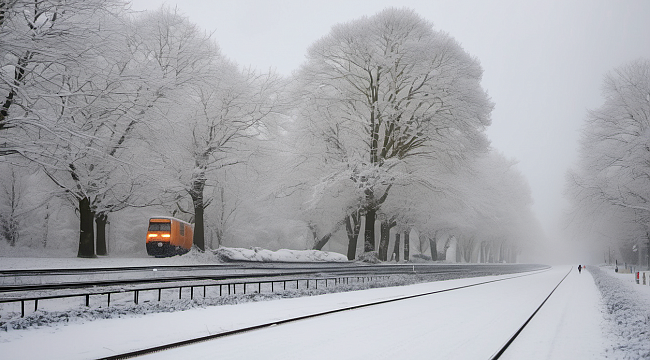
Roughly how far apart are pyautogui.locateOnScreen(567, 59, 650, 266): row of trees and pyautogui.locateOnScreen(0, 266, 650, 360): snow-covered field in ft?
73.1

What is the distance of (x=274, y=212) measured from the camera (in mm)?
44312

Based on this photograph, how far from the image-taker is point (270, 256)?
27.2 m

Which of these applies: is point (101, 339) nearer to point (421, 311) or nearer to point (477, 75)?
point (421, 311)

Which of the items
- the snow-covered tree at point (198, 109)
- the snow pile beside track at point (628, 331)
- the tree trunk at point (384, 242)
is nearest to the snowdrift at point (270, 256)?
the snow-covered tree at point (198, 109)

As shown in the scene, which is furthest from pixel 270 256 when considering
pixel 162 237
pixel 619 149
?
pixel 619 149

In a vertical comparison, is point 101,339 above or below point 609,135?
below

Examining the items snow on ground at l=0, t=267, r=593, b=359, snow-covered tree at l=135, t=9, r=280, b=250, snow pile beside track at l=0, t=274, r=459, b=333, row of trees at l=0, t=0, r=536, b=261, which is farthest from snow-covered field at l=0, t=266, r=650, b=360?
snow-covered tree at l=135, t=9, r=280, b=250

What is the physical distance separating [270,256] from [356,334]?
19002 millimetres

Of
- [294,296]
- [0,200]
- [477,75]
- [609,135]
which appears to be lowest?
[294,296]

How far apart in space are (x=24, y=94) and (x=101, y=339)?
8.66 meters

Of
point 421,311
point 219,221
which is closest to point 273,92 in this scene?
point 219,221

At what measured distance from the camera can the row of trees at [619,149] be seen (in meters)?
31.5

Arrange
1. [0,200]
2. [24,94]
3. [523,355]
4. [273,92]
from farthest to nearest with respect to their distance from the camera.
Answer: [0,200] → [273,92] → [24,94] → [523,355]

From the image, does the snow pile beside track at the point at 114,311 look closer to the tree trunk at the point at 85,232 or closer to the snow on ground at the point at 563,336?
the snow on ground at the point at 563,336
